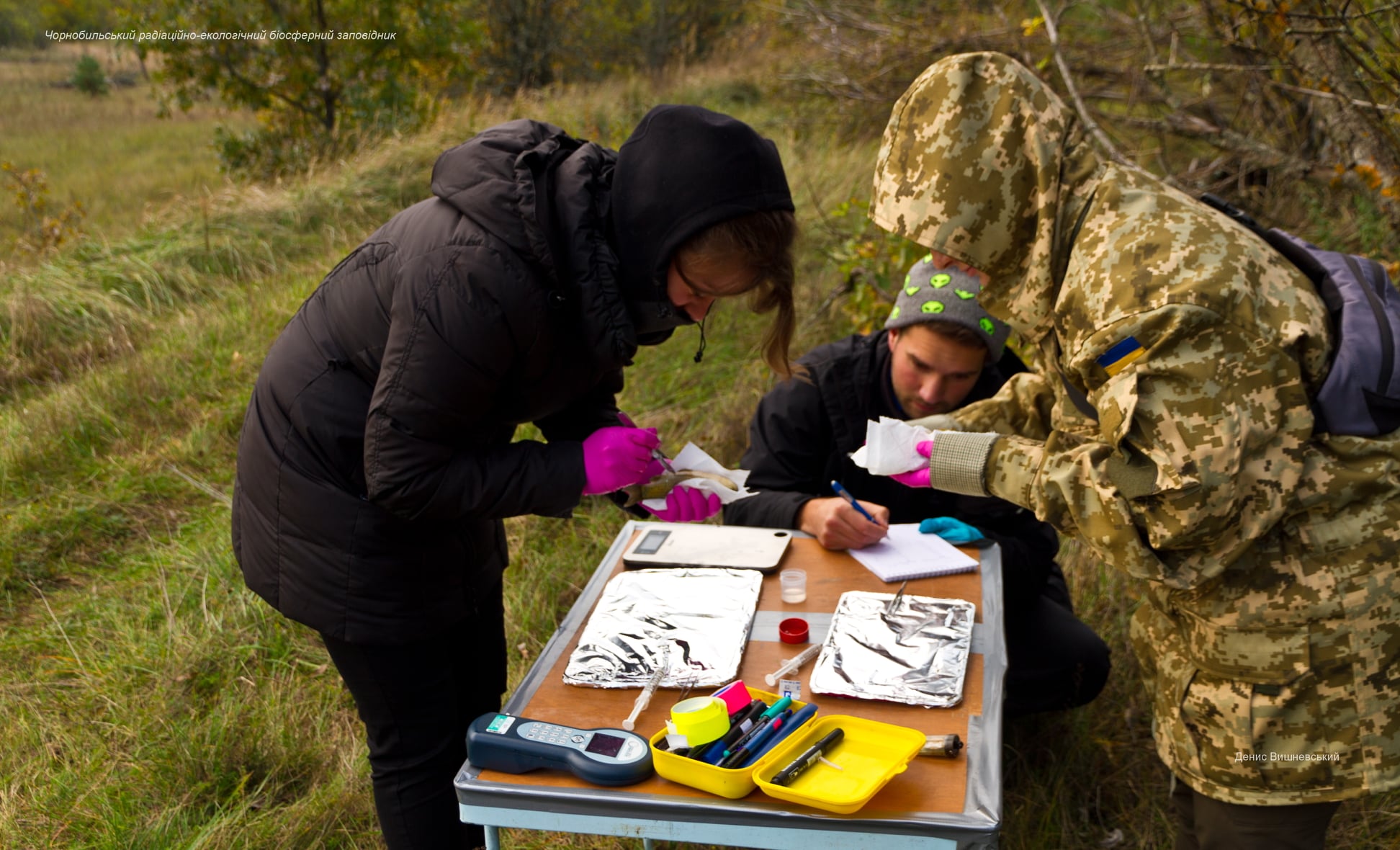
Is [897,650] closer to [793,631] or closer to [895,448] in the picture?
[793,631]

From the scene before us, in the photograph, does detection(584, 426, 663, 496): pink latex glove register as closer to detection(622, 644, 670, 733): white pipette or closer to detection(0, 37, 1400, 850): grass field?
detection(622, 644, 670, 733): white pipette

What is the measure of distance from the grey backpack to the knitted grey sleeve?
0.52 metres

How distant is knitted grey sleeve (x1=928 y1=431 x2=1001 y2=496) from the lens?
5.88ft

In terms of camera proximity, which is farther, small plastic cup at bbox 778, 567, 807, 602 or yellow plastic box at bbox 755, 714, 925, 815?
small plastic cup at bbox 778, 567, 807, 602

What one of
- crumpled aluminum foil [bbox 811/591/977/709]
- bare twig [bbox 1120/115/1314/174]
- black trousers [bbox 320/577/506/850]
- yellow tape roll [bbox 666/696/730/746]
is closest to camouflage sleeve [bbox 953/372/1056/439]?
crumpled aluminum foil [bbox 811/591/977/709]

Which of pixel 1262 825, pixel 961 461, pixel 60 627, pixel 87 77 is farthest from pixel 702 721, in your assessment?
pixel 87 77

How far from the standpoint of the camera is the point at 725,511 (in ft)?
8.84

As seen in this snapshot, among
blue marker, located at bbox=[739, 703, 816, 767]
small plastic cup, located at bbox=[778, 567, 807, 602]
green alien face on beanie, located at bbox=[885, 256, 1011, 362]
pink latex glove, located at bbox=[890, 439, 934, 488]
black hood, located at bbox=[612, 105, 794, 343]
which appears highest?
black hood, located at bbox=[612, 105, 794, 343]

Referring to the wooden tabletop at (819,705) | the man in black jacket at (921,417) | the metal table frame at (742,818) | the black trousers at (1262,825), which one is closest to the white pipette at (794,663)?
the wooden tabletop at (819,705)

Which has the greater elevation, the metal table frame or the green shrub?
the metal table frame

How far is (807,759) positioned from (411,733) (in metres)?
0.92

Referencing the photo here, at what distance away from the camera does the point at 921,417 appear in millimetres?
2570

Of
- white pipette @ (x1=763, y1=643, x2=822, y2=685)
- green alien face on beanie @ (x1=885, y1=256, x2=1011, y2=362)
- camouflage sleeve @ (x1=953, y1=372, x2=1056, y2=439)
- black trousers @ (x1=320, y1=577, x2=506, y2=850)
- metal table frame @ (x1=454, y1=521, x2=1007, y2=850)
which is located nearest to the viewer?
metal table frame @ (x1=454, y1=521, x2=1007, y2=850)

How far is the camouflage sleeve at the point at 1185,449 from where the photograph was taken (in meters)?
1.45
